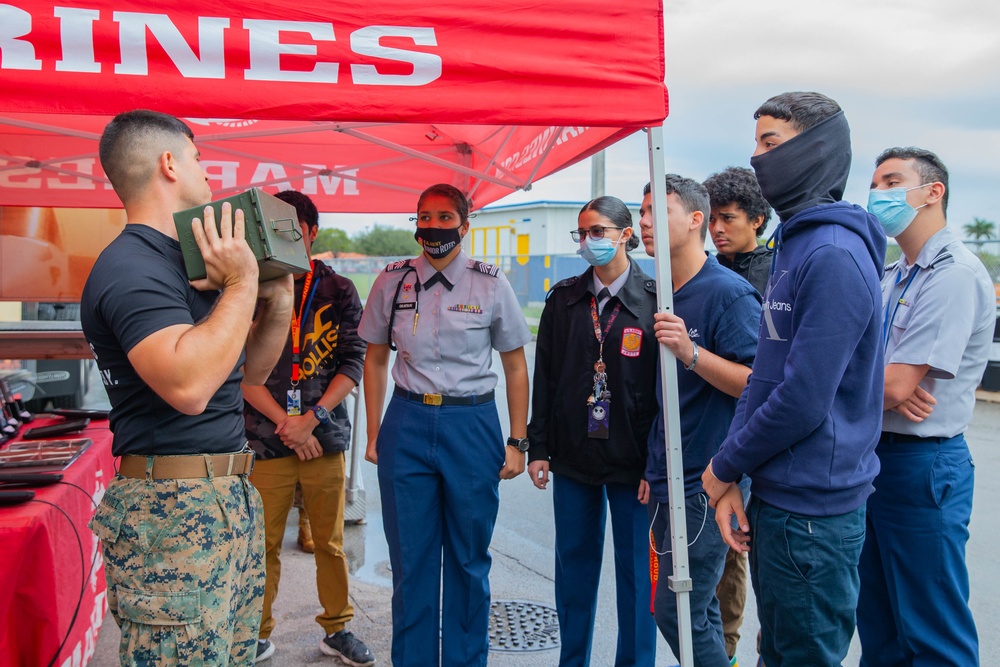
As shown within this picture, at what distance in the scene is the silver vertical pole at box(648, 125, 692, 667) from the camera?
264 cm

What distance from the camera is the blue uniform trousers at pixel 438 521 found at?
10.9ft

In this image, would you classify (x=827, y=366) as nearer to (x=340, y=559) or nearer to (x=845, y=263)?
(x=845, y=263)

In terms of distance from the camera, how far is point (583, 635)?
10.7 ft

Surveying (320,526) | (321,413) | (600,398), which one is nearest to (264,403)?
(321,413)

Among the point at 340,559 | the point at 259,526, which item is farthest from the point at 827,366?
the point at 340,559

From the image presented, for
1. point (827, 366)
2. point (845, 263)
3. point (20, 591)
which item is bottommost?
point (20, 591)

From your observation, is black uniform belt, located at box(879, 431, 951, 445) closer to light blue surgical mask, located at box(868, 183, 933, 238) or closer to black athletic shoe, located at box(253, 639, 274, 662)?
light blue surgical mask, located at box(868, 183, 933, 238)

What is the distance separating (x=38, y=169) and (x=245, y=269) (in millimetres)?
3354

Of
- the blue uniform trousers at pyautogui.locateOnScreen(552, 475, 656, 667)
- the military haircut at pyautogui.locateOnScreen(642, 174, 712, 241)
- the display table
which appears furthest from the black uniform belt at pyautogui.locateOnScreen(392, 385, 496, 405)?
the display table

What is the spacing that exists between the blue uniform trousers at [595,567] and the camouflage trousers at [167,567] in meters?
1.55

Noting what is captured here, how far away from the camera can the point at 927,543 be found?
2658 millimetres

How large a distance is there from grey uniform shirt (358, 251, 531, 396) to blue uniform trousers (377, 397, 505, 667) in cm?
13

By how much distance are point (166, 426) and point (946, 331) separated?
247cm

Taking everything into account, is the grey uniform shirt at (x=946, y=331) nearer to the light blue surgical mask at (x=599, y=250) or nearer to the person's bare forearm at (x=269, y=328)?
the light blue surgical mask at (x=599, y=250)
